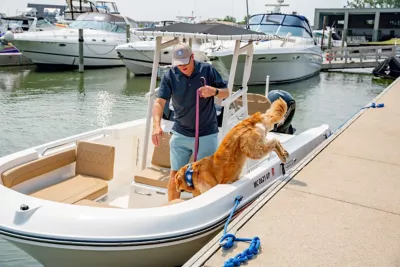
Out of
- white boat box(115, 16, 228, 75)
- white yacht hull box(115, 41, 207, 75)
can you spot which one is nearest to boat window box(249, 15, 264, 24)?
white boat box(115, 16, 228, 75)

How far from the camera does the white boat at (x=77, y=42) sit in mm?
21812

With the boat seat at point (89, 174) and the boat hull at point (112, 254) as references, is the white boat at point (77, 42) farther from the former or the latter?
the boat hull at point (112, 254)

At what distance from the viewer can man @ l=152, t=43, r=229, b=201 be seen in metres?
3.93

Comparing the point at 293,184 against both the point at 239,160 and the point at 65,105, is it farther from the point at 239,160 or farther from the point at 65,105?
the point at 65,105

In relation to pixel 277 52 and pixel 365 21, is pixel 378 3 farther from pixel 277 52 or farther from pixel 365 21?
pixel 277 52

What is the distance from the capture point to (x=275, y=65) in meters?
17.2

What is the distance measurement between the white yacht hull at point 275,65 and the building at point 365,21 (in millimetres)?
33479

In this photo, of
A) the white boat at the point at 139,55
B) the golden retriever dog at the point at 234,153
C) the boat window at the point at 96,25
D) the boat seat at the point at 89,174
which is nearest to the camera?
the golden retriever dog at the point at 234,153

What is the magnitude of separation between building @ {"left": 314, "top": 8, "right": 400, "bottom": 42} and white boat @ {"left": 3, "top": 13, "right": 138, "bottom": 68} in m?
32.5

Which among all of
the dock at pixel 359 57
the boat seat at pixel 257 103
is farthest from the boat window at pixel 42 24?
the boat seat at pixel 257 103

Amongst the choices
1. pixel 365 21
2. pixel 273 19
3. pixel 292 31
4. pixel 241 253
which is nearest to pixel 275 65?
pixel 292 31

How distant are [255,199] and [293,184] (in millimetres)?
428

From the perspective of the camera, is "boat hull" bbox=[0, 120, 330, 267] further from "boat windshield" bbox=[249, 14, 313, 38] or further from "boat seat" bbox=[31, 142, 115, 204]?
"boat windshield" bbox=[249, 14, 313, 38]

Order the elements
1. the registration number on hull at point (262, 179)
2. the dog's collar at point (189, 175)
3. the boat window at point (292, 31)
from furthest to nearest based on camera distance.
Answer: the boat window at point (292, 31) → the registration number on hull at point (262, 179) → the dog's collar at point (189, 175)
